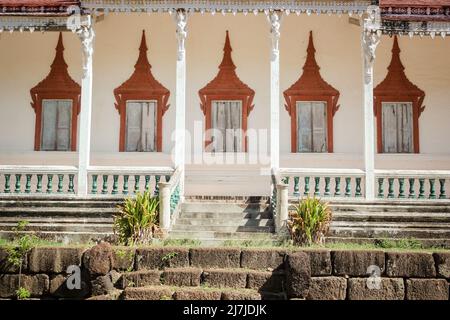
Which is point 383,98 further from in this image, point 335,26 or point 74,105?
point 74,105

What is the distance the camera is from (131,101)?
1420 centimetres

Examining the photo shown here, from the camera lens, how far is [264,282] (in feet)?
27.1

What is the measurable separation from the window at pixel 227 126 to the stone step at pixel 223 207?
275 cm

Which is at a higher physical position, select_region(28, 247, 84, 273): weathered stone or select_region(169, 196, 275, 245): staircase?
select_region(169, 196, 275, 245): staircase

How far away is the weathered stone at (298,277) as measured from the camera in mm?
7941

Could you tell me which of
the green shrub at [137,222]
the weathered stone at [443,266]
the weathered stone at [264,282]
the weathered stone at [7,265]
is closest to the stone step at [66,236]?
the green shrub at [137,222]

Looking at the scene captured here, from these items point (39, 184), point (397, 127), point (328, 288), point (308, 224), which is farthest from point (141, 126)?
point (328, 288)

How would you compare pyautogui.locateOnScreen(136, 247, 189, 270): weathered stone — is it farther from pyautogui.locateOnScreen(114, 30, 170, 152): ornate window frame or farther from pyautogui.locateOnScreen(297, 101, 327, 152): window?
pyautogui.locateOnScreen(297, 101, 327, 152): window

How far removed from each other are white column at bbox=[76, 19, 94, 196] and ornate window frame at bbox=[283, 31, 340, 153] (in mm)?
5108

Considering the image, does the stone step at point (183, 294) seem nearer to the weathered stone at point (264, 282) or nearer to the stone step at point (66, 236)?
the weathered stone at point (264, 282)

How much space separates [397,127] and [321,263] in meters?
6.88

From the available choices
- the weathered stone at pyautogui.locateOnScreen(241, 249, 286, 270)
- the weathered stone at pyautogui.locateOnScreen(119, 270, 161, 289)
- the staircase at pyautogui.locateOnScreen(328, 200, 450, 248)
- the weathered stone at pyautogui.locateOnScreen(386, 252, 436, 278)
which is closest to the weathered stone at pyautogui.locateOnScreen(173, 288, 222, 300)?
the weathered stone at pyautogui.locateOnScreen(119, 270, 161, 289)

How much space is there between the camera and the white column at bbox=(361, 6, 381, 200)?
11.6m
